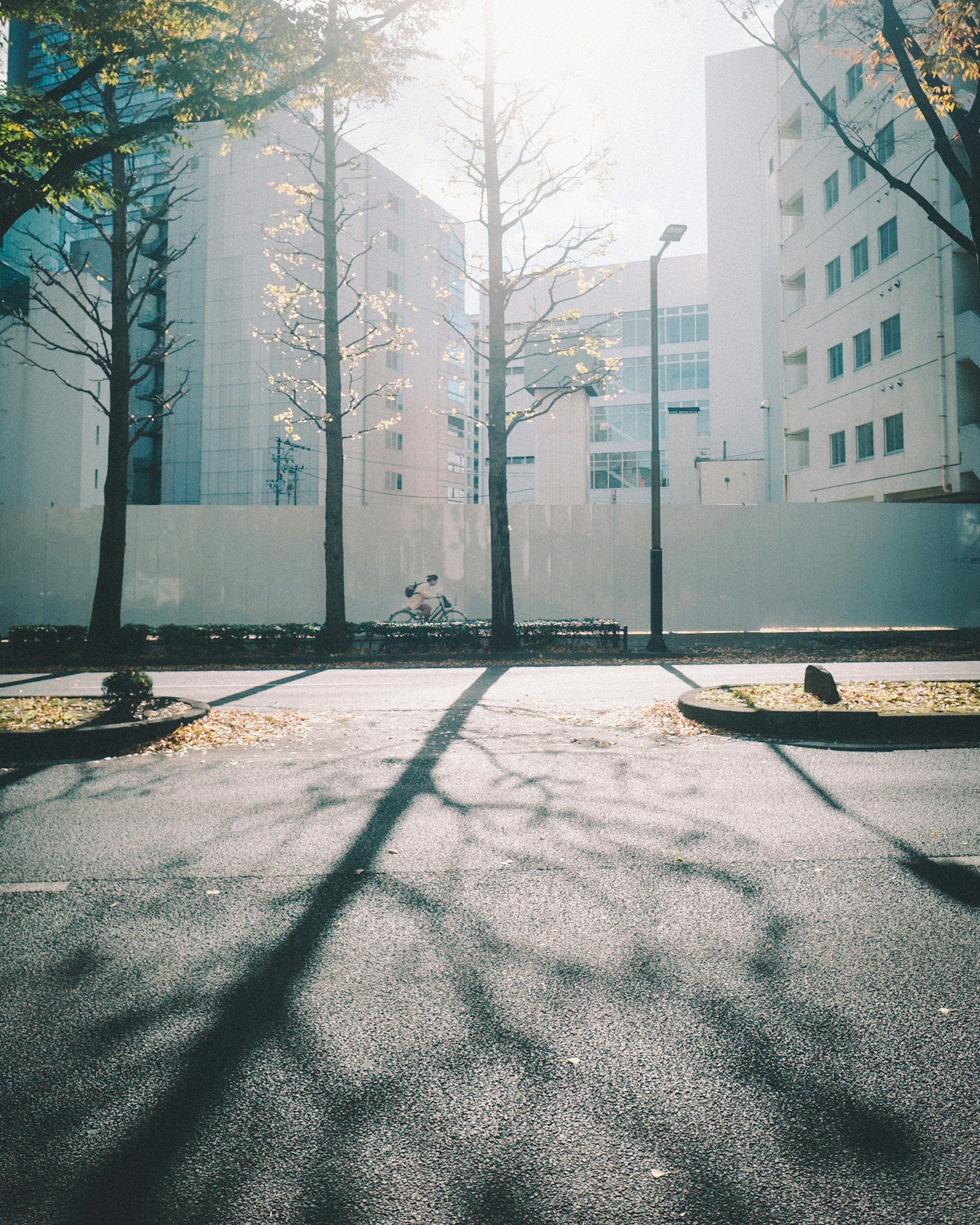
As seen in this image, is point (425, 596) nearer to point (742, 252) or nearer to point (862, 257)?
point (862, 257)

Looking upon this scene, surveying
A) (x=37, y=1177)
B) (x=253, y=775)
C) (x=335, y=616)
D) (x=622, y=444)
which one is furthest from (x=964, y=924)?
(x=622, y=444)

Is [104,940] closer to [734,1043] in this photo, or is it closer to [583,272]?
[734,1043]

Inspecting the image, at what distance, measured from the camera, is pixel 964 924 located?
12.4 feet

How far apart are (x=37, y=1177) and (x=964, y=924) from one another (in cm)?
351

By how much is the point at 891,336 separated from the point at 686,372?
112 feet

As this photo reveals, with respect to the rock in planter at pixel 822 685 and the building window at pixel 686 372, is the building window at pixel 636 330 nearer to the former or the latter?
the building window at pixel 686 372

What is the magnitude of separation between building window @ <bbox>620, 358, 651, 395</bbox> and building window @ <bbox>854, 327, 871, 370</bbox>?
3333 centimetres

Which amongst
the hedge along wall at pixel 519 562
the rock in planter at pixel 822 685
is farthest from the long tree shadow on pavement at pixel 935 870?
the hedge along wall at pixel 519 562

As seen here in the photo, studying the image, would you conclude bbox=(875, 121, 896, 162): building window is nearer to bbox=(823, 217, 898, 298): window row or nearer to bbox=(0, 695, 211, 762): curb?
bbox=(823, 217, 898, 298): window row

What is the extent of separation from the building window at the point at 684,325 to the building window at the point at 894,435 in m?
34.6

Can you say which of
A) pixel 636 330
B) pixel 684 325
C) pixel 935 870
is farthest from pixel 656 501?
pixel 636 330

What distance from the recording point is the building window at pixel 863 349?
29.1m

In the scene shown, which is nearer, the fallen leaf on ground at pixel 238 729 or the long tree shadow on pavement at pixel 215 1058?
the long tree shadow on pavement at pixel 215 1058

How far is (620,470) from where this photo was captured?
196 feet
